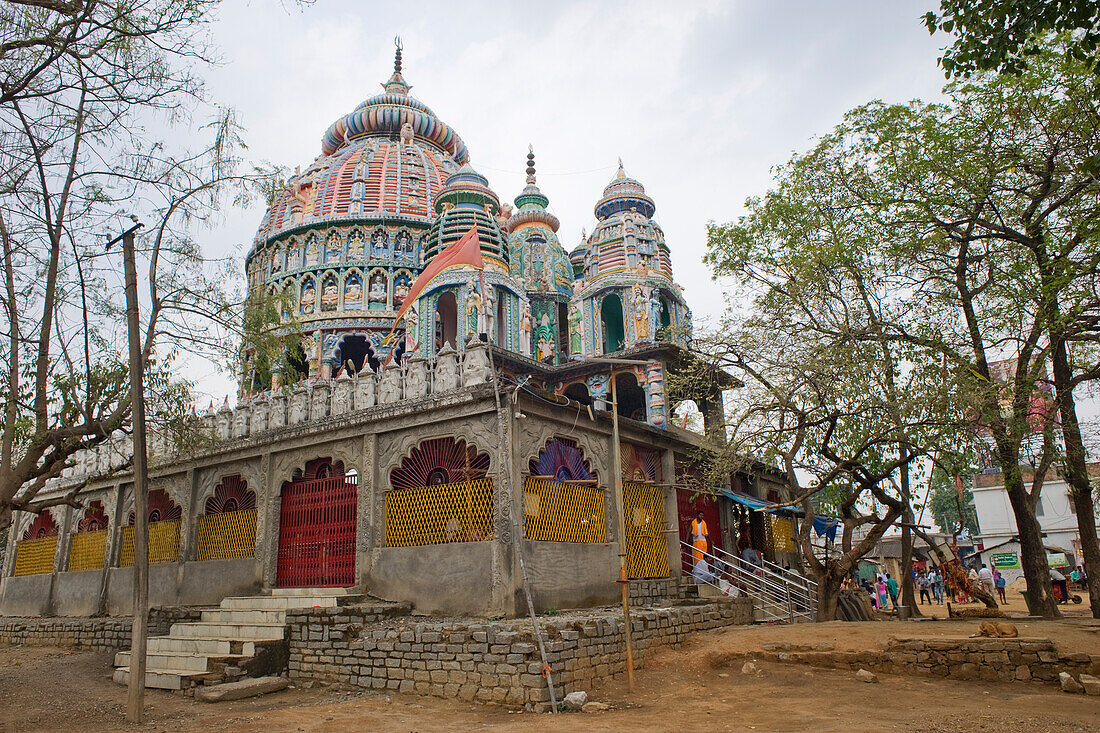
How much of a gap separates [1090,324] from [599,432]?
9.09 m

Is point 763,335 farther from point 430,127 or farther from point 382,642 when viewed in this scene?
point 430,127

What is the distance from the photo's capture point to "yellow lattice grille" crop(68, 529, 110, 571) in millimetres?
19672

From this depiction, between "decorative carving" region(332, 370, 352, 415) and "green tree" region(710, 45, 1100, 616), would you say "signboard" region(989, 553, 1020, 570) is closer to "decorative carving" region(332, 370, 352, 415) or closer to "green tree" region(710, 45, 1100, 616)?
"green tree" region(710, 45, 1100, 616)

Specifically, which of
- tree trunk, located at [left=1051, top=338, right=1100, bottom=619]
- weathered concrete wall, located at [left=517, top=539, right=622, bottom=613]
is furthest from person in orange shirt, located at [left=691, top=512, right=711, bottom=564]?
tree trunk, located at [left=1051, top=338, right=1100, bottom=619]

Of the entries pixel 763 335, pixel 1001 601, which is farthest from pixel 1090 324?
pixel 1001 601

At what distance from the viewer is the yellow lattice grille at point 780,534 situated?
2208cm

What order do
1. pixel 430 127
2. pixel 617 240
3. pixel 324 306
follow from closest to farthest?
pixel 617 240 < pixel 324 306 < pixel 430 127

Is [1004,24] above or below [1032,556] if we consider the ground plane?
above

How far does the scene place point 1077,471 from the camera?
14.7 meters

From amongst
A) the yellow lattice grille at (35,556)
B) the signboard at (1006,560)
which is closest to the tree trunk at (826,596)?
the yellow lattice grille at (35,556)

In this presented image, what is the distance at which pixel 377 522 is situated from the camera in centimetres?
1402

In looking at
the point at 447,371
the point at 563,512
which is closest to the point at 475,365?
the point at 447,371

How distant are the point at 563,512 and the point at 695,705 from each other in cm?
484

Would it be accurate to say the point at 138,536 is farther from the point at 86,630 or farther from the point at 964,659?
the point at 964,659
